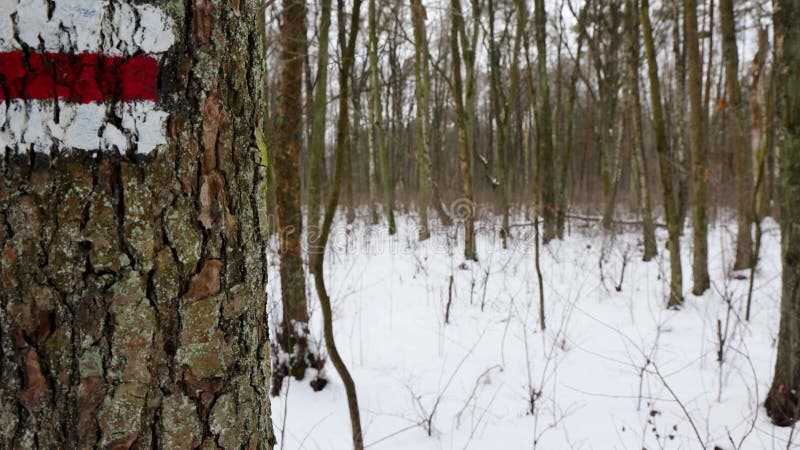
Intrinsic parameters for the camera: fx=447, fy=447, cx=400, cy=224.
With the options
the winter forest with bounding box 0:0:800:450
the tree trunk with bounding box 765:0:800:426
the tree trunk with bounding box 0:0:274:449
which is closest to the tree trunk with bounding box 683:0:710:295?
the winter forest with bounding box 0:0:800:450

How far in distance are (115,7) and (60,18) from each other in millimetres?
56

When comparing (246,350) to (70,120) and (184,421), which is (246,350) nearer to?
(184,421)

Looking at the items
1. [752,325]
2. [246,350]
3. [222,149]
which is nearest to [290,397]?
[246,350]

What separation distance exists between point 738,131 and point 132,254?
6819mm

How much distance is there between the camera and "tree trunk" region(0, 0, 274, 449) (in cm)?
50

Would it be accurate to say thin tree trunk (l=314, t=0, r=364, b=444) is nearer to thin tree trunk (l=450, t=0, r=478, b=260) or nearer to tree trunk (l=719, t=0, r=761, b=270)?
thin tree trunk (l=450, t=0, r=478, b=260)

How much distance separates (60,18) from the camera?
19.2 inches

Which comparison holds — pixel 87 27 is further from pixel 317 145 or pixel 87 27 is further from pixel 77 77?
pixel 317 145

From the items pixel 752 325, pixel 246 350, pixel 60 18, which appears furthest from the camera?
pixel 752 325

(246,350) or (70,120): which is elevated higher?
(70,120)

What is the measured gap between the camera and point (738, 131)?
552cm

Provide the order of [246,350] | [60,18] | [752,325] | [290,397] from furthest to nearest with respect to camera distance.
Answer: [752,325] < [290,397] < [246,350] < [60,18]

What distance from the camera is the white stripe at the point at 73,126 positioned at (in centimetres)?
49

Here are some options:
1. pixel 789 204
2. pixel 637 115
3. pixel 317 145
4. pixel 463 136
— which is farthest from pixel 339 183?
pixel 637 115
